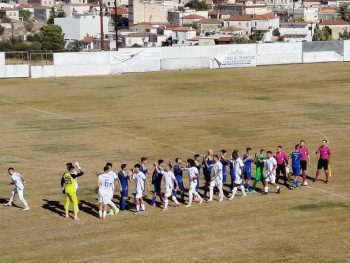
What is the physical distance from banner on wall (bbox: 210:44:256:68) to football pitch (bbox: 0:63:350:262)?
1469mm

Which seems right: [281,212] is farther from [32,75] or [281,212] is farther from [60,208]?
[32,75]

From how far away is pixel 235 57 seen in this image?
70.8m

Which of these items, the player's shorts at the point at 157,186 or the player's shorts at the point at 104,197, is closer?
the player's shorts at the point at 104,197

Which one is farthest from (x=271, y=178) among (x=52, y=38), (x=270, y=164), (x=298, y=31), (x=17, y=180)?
(x=298, y=31)

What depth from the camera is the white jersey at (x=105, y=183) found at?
25188 mm

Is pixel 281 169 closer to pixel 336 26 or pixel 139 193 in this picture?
pixel 139 193

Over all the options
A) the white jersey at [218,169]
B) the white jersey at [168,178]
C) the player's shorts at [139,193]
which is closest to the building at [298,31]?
the white jersey at [218,169]

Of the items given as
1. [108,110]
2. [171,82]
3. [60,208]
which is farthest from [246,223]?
[171,82]

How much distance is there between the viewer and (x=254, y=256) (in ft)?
74.5

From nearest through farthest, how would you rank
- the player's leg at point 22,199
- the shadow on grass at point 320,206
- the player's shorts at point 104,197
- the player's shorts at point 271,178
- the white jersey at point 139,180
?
the player's shorts at point 104,197, the white jersey at point 139,180, the player's leg at point 22,199, the shadow on grass at point 320,206, the player's shorts at point 271,178

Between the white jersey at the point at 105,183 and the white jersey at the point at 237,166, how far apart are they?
15.5 ft

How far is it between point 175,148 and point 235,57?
34388mm

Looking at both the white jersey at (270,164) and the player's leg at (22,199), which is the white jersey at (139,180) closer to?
the player's leg at (22,199)

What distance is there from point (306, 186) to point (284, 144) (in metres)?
8.30
